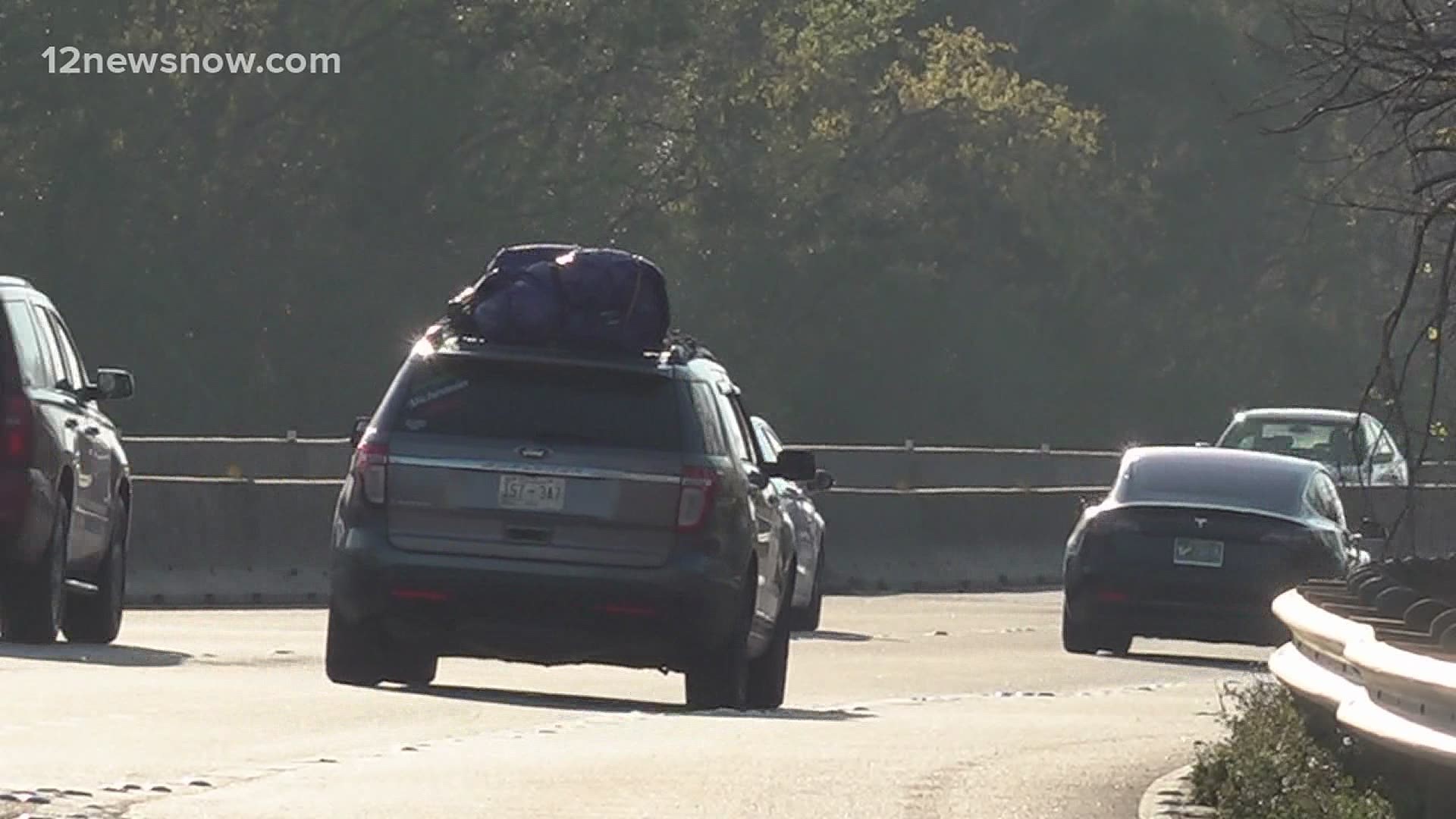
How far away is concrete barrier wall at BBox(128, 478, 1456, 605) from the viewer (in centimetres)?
2819

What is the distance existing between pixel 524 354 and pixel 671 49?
4849 centimetres

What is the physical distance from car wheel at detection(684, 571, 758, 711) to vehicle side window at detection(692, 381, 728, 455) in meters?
0.61

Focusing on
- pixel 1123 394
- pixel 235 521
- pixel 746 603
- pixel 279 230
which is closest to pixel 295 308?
pixel 279 230

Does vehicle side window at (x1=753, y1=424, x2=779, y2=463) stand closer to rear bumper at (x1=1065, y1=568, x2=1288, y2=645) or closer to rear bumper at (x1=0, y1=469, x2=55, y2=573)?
rear bumper at (x1=1065, y1=568, x2=1288, y2=645)

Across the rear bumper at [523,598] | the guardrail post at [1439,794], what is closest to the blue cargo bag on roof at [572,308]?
the rear bumper at [523,598]

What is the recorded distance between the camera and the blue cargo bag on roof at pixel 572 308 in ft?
58.9

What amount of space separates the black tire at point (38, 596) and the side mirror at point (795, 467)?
3884mm

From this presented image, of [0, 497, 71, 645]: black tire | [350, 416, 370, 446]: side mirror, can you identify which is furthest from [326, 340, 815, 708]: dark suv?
[0, 497, 71, 645]: black tire

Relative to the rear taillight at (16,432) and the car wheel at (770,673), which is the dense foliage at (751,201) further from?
the car wheel at (770,673)

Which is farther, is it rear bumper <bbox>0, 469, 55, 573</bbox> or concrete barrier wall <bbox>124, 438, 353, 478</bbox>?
concrete barrier wall <bbox>124, 438, 353, 478</bbox>

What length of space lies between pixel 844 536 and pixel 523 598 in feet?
57.7

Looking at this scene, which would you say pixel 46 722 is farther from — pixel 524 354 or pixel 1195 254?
pixel 1195 254

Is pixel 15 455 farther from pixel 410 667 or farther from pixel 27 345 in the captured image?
pixel 410 667

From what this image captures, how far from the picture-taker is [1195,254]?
3260 inches
